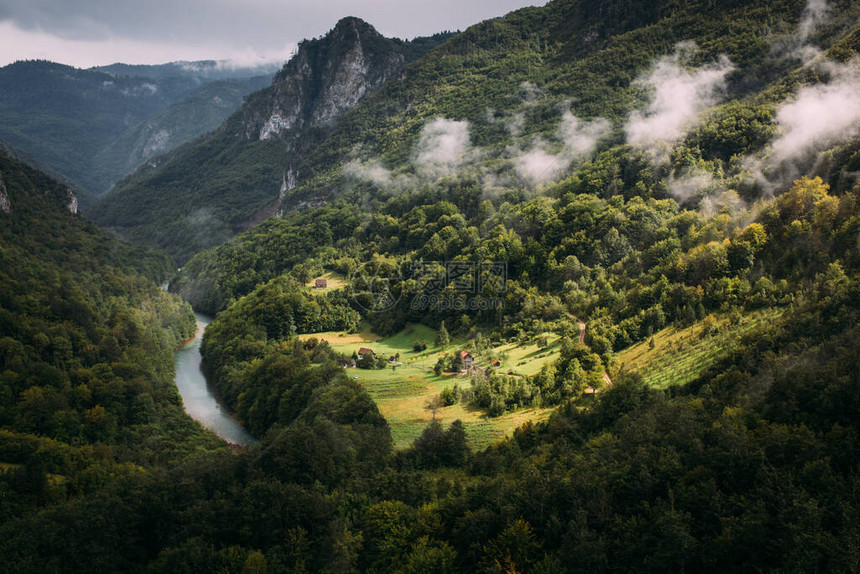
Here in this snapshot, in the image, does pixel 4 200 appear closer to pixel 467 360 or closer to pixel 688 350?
pixel 467 360

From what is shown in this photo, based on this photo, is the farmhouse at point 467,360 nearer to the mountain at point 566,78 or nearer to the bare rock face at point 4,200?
the mountain at point 566,78

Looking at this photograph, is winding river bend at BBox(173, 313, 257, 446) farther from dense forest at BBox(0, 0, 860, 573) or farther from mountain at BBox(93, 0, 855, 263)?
mountain at BBox(93, 0, 855, 263)

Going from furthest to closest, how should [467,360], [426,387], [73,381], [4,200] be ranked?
[4,200], [73,381], [467,360], [426,387]

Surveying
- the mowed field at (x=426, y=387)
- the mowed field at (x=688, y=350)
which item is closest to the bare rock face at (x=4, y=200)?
the mowed field at (x=426, y=387)

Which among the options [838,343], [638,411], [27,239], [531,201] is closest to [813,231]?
[838,343]

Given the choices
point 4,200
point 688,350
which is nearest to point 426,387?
point 688,350

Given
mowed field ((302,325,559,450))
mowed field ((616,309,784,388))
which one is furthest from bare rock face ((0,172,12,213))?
mowed field ((616,309,784,388))

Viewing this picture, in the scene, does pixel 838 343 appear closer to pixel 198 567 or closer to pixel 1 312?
pixel 198 567
